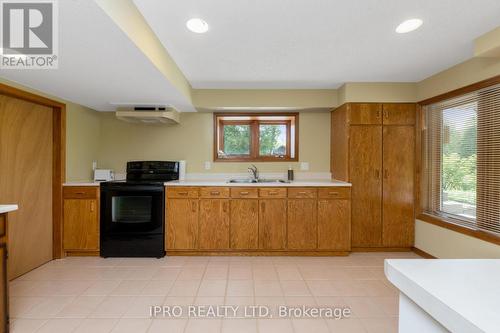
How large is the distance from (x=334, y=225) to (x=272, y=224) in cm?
79

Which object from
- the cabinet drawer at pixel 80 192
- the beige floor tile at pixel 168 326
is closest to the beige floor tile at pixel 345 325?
the beige floor tile at pixel 168 326

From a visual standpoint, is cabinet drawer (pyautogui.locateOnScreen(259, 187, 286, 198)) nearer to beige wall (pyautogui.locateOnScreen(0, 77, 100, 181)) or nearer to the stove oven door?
the stove oven door

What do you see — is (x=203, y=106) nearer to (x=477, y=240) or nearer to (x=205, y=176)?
(x=205, y=176)

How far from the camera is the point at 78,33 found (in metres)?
1.52

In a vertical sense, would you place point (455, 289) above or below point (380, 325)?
above

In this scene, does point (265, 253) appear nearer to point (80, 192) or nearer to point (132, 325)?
point (132, 325)

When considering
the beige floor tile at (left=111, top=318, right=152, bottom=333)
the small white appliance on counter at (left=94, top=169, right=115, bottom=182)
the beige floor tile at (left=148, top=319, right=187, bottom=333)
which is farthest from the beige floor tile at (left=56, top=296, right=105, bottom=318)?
the small white appliance on counter at (left=94, top=169, right=115, bottom=182)

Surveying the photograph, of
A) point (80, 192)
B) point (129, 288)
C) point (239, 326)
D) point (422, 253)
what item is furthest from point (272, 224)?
point (80, 192)

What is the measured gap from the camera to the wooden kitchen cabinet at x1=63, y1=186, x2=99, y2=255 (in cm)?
317

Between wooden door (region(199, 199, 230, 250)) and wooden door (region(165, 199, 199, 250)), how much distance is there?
89 mm

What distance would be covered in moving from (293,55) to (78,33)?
5.76 feet

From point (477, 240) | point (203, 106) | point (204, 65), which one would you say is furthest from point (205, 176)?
point (477, 240)

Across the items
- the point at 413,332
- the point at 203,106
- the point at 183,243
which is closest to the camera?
the point at 413,332

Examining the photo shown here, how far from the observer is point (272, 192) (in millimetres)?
3232
